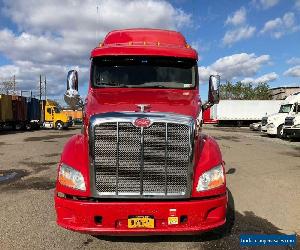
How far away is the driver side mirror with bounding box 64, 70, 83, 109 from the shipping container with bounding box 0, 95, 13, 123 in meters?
32.4

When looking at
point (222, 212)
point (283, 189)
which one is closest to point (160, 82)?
point (222, 212)

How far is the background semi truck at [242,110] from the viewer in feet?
165

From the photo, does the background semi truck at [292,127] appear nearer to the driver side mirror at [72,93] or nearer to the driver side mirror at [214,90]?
the driver side mirror at [214,90]

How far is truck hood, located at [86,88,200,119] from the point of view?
534 cm

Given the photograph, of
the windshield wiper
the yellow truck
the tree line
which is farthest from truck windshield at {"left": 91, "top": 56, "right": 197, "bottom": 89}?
the tree line

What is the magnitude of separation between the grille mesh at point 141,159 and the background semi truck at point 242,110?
1797 inches

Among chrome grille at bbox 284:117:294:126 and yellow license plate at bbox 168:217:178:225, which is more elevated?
chrome grille at bbox 284:117:294:126

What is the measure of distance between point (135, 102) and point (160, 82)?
1.09 m

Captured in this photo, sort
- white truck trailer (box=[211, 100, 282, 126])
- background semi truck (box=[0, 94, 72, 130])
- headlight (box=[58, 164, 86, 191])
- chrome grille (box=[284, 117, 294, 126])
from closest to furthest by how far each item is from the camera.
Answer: headlight (box=[58, 164, 86, 191]), chrome grille (box=[284, 117, 294, 126]), background semi truck (box=[0, 94, 72, 130]), white truck trailer (box=[211, 100, 282, 126])

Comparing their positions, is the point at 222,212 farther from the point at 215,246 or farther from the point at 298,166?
the point at 298,166

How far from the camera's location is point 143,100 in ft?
19.6

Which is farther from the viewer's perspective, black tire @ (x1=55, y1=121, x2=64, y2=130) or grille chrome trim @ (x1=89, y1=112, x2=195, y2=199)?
black tire @ (x1=55, y1=121, x2=64, y2=130)

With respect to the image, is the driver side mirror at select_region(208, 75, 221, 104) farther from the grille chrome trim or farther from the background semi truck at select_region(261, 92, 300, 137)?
the background semi truck at select_region(261, 92, 300, 137)

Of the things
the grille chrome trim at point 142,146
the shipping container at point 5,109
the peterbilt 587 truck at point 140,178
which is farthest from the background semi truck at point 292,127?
the shipping container at point 5,109
